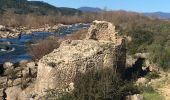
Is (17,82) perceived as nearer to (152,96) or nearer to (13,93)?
(13,93)

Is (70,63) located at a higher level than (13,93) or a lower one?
higher

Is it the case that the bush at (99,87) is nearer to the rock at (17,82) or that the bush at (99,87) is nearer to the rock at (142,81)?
the rock at (142,81)

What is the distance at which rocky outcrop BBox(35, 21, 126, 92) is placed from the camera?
62.8ft

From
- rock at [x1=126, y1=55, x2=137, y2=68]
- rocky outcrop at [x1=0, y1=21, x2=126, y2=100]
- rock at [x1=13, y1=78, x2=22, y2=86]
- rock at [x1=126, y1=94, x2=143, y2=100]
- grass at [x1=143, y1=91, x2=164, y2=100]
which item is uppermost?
rocky outcrop at [x1=0, y1=21, x2=126, y2=100]

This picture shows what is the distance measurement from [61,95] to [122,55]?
13.4 ft

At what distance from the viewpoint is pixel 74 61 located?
19.3 m

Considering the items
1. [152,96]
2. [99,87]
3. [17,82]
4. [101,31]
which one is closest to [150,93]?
[152,96]

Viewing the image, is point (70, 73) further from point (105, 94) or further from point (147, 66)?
point (147, 66)

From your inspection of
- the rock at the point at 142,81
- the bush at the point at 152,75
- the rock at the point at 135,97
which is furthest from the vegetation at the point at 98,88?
the bush at the point at 152,75

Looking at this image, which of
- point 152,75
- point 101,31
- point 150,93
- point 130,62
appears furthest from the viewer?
point 130,62

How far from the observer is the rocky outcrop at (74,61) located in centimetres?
1916

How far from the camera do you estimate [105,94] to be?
59.5 ft

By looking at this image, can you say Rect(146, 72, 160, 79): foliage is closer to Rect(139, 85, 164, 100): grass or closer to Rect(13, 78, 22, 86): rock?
Rect(139, 85, 164, 100): grass

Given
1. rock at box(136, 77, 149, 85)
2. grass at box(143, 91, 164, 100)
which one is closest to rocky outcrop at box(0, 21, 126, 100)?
rock at box(136, 77, 149, 85)
